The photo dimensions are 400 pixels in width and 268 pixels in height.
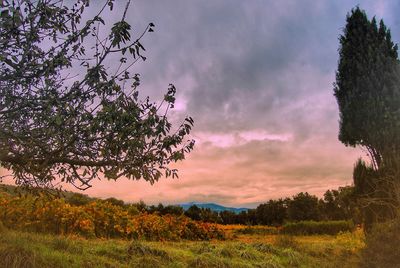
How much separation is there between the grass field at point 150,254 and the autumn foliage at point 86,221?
94 centimetres

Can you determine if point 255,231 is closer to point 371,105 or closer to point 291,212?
point 291,212

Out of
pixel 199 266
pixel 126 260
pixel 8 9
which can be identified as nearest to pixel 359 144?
pixel 199 266

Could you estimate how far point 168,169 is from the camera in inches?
199

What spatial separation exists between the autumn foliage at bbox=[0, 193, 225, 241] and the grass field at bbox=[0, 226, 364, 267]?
0.94 metres

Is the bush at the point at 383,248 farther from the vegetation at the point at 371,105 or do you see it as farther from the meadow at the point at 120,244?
the vegetation at the point at 371,105

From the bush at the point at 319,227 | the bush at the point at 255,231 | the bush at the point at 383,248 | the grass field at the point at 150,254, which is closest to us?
the grass field at the point at 150,254

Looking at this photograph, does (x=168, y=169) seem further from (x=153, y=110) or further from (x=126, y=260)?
(x=126, y=260)

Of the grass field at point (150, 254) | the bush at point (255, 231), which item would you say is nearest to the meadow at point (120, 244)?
the grass field at point (150, 254)

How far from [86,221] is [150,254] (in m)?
2.44

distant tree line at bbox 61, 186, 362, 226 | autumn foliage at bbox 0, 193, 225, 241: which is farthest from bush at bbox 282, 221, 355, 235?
autumn foliage at bbox 0, 193, 225, 241

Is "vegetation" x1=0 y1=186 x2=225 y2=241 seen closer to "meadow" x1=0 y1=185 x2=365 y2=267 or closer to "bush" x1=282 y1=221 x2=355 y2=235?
"meadow" x1=0 y1=185 x2=365 y2=267

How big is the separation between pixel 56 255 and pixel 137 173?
353 centimetres

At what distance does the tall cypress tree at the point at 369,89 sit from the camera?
1661 centimetres

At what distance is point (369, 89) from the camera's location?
1717cm
